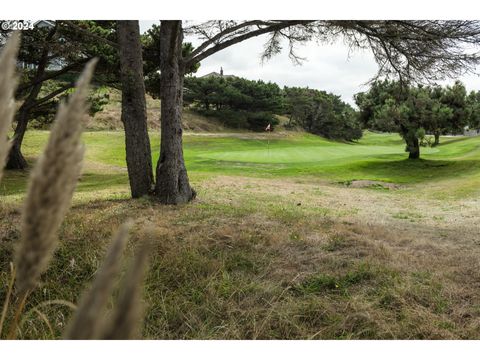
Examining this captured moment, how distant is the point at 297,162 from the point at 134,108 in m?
19.2

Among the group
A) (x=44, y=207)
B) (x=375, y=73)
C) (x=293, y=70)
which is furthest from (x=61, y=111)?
(x=293, y=70)

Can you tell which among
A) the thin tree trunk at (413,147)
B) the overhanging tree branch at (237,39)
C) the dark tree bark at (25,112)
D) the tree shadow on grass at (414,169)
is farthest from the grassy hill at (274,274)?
the thin tree trunk at (413,147)

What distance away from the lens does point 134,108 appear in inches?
341

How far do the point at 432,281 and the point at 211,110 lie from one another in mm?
39702

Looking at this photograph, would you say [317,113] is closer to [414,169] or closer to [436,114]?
[436,114]

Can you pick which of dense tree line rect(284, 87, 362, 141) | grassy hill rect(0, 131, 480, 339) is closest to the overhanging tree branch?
grassy hill rect(0, 131, 480, 339)

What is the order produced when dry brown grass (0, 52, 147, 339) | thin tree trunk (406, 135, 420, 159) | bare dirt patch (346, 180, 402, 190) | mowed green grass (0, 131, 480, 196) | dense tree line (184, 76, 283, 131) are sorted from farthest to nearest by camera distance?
dense tree line (184, 76, 283, 131) → thin tree trunk (406, 135, 420, 159) → mowed green grass (0, 131, 480, 196) → bare dirt patch (346, 180, 402, 190) → dry brown grass (0, 52, 147, 339)

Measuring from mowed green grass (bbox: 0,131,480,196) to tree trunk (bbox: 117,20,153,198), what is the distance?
6779 millimetres

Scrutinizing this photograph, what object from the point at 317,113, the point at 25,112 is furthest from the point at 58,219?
the point at 317,113

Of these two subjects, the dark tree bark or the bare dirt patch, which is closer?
the dark tree bark

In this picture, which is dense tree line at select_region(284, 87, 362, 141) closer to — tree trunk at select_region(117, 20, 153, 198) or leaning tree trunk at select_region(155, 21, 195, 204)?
leaning tree trunk at select_region(155, 21, 195, 204)

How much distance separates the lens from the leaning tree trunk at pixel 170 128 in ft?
28.0

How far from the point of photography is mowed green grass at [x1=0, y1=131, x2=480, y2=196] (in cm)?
2034

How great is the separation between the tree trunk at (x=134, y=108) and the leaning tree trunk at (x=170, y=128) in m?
0.39
